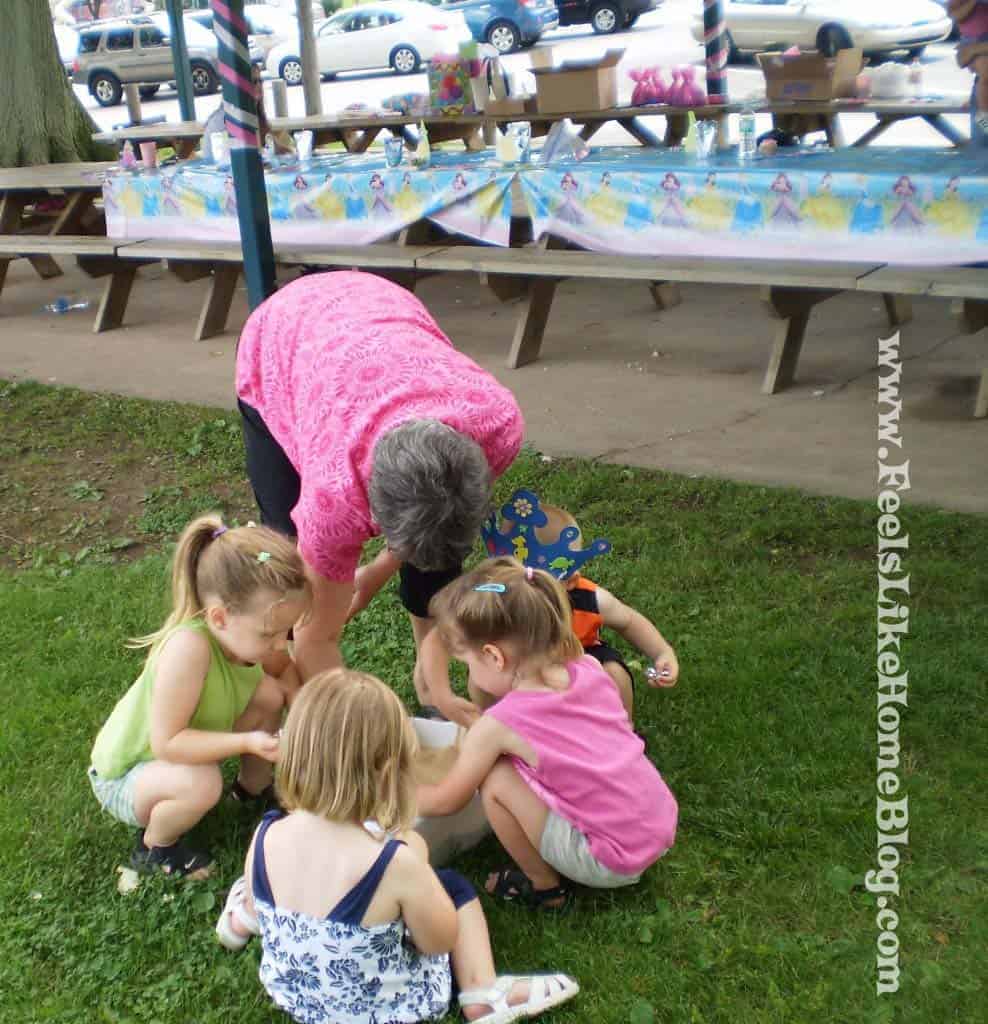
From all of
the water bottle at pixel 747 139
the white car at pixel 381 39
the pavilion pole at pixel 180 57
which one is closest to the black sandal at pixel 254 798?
the water bottle at pixel 747 139

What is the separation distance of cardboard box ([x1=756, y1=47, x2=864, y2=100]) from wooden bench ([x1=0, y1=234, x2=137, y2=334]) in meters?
4.20

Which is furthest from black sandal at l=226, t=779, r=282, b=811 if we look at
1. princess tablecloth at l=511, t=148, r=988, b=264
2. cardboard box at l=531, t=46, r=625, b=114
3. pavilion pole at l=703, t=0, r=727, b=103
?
cardboard box at l=531, t=46, r=625, b=114

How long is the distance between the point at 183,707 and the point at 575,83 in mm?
6886

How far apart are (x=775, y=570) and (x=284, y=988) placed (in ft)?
7.09

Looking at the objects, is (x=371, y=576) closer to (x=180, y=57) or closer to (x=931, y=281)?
(x=931, y=281)

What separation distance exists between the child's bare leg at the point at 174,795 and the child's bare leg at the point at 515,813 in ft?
1.89

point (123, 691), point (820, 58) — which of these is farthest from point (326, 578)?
point (820, 58)

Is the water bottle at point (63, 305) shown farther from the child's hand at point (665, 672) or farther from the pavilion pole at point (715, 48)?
the child's hand at point (665, 672)

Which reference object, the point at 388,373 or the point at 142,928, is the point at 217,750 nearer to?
the point at 142,928

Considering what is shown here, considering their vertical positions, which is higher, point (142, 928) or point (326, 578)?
point (326, 578)

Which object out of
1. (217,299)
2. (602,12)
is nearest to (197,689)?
(217,299)

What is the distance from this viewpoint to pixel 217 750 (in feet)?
8.34

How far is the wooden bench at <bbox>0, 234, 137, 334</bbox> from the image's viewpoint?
7.38 metres

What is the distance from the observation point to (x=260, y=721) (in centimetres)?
280
